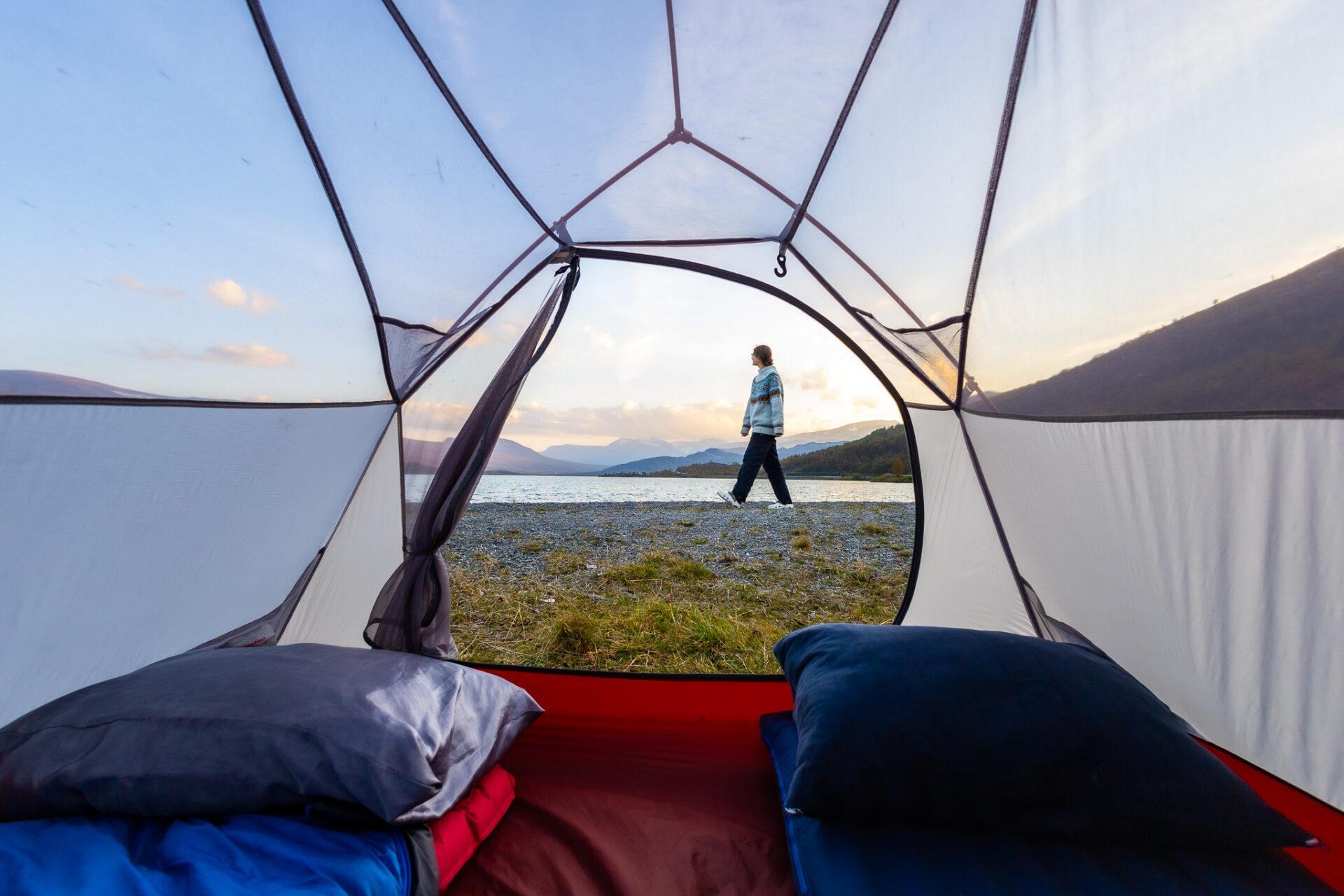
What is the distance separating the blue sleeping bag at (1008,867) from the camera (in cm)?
108

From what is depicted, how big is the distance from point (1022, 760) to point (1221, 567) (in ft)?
2.34

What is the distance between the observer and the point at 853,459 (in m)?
22.4

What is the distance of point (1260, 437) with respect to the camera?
1.27m

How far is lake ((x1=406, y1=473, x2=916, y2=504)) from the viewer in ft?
49.3

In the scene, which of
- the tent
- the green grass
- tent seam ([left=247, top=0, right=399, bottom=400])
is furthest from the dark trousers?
tent seam ([left=247, top=0, right=399, bottom=400])

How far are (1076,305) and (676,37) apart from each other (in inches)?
56.5

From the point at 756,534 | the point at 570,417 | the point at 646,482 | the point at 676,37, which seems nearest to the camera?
the point at 676,37

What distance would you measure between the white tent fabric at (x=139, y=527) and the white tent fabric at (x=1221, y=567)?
103 inches

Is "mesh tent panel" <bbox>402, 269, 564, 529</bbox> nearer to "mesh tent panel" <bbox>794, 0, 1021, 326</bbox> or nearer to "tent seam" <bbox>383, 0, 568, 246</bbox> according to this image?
"tent seam" <bbox>383, 0, 568, 246</bbox>

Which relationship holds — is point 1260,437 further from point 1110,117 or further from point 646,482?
point 646,482

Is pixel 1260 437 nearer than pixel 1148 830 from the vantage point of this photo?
No

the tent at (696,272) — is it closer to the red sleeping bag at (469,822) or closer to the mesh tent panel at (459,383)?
the mesh tent panel at (459,383)

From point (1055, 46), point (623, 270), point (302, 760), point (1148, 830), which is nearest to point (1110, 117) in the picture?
point (1055, 46)

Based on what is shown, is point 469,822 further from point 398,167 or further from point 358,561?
point 398,167
